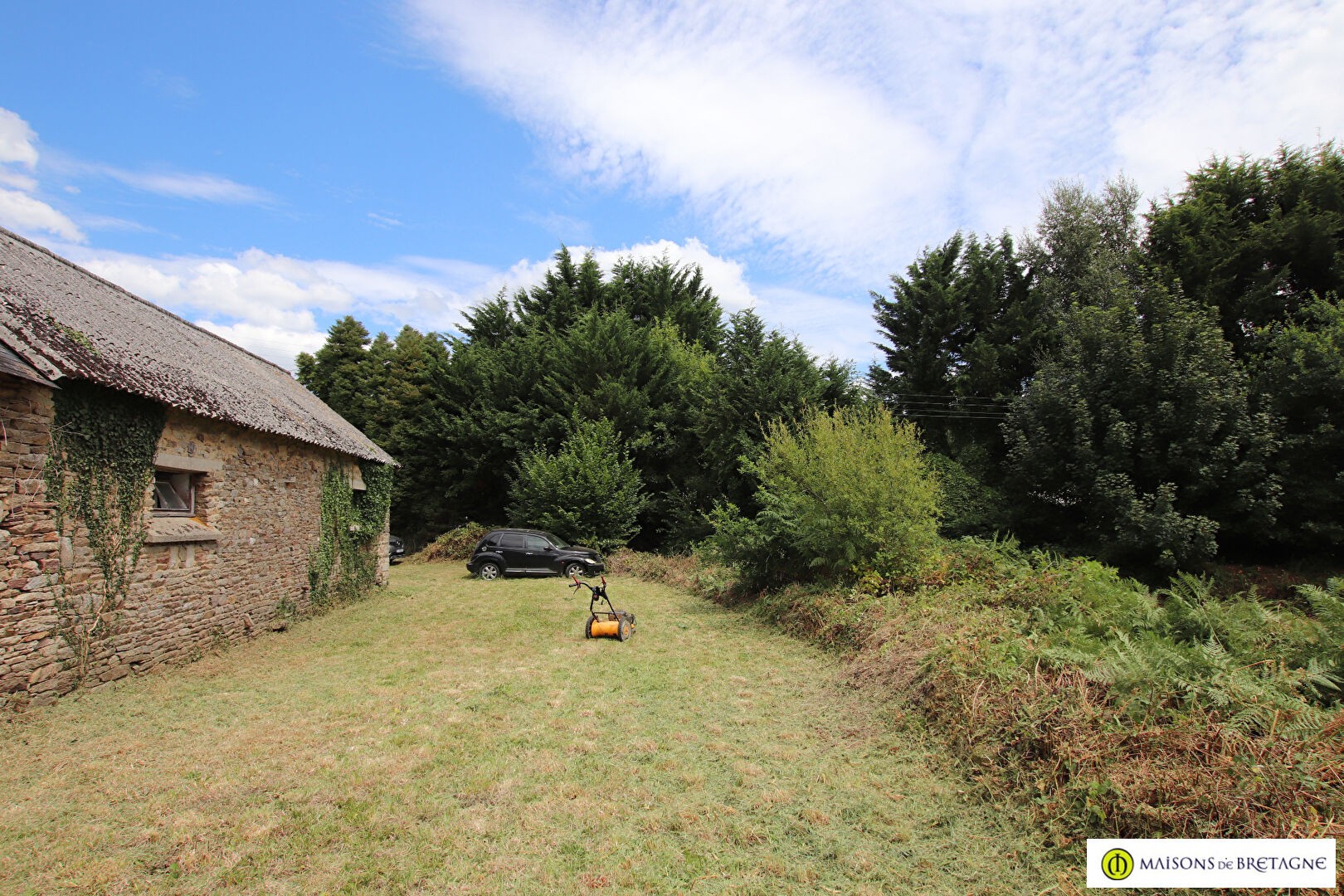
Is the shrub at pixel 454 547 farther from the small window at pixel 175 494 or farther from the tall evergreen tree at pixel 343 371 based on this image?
the small window at pixel 175 494

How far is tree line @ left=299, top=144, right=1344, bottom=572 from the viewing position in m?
15.0

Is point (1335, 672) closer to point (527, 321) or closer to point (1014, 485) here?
point (1014, 485)

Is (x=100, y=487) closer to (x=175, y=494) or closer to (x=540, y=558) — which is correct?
(x=175, y=494)

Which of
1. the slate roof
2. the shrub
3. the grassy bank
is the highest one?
the slate roof

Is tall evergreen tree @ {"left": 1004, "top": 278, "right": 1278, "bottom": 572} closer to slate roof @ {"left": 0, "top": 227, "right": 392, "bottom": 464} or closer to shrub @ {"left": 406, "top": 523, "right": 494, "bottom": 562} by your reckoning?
slate roof @ {"left": 0, "top": 227, "right": 392, "bottom": 464}

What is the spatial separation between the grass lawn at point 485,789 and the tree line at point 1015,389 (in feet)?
23.9

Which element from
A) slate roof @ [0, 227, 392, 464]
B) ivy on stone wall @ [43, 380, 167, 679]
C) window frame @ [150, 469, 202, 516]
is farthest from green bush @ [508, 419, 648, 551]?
ivy on stone wall @ [43, 380, 167, 679]

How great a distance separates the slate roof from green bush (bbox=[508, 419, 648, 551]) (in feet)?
28.5

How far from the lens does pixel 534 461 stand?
22516mm

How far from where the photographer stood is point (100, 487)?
22.5 feet

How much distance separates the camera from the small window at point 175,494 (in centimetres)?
841

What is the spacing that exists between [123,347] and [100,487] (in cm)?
195

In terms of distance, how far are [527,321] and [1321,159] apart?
27.6 meters

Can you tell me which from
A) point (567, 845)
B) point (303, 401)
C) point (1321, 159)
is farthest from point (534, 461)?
point (1321, 159)
